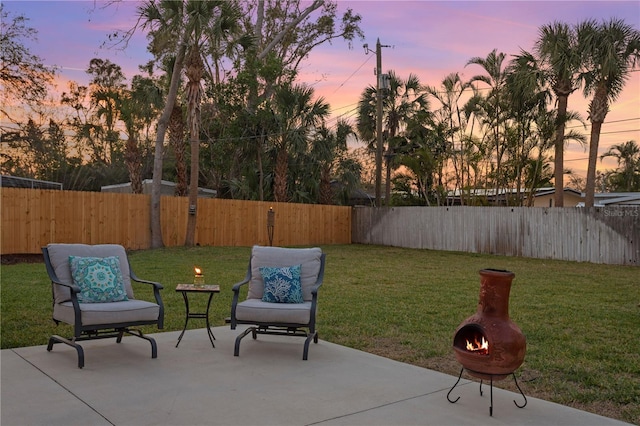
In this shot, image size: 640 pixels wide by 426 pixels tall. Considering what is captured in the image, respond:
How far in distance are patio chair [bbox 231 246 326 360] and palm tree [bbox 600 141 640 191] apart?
126 feet

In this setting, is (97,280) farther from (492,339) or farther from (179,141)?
(179,141)

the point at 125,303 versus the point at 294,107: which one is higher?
the point at 294,107

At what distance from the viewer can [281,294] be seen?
19.4 feet

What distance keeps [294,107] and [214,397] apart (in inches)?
800

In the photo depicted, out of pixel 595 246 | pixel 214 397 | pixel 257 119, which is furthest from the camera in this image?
pixel 257 119

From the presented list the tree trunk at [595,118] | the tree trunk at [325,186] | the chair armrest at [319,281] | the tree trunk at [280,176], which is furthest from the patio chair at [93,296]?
the tree trunk at [325,186]

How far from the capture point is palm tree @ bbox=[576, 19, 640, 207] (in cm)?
1658

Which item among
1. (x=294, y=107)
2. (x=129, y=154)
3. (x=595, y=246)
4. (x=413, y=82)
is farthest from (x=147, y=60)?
(x=595, y=246)

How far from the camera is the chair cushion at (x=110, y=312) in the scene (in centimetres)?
506

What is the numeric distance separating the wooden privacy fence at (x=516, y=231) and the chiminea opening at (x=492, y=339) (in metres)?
13.9

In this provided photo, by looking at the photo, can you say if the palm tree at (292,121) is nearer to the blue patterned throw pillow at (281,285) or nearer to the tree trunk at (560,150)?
the tree trunk at (560,150)

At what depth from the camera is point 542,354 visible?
5.81 m

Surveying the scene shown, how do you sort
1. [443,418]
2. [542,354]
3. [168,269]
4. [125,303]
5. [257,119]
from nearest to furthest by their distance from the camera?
1. [443,418]
2. [125,303]
3. [542,354]
4. [168,269]
5. [257,119]

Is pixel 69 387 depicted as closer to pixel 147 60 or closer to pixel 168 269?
pixel 168 269
